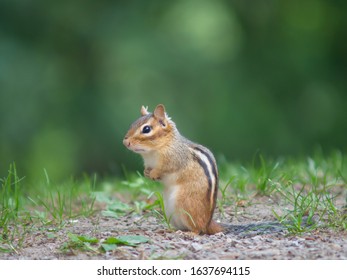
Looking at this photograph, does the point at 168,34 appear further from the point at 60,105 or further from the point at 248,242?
the point at 248,242

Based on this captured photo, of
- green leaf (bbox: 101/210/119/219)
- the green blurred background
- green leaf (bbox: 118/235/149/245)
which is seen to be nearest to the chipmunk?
green leaf (bbox: 118/235/149/245)

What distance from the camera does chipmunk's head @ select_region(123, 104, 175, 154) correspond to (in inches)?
181

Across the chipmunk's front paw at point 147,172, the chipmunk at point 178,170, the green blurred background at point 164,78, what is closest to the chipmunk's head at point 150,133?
the chipmunk at point 178,170

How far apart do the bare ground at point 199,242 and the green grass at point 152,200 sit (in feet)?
0.15

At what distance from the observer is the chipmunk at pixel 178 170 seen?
450cm

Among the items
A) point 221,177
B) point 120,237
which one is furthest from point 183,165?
point 221,177

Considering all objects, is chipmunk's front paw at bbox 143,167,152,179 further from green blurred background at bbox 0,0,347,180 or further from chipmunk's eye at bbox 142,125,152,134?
green blurred background at bbox 0,0,347,180

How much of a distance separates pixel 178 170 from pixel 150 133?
0.92ft

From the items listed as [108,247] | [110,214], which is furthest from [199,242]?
[110,214]

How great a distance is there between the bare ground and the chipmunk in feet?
0.37

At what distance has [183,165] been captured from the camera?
460 centimetres

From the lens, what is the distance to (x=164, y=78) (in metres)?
10.5

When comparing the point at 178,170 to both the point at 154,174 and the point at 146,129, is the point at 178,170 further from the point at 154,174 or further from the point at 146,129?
the point at 146,129

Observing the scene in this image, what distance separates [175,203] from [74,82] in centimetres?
653
